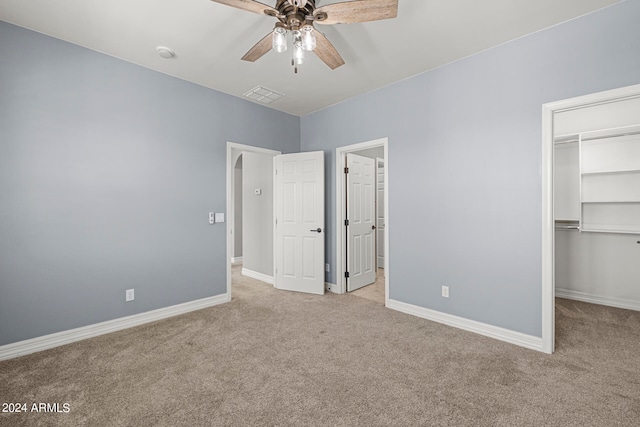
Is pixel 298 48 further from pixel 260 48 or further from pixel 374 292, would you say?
pixel 374 292

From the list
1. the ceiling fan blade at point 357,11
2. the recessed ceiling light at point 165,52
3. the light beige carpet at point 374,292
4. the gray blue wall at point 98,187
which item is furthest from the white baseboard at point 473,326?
the recessed ceiling light at point 165,52

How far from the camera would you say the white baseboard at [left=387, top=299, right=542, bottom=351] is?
254cm

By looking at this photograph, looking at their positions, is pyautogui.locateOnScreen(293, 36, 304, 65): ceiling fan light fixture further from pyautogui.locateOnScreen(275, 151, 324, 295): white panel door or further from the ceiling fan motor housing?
pyautogui.locateOnScreen(275, 151, 324, 295): white panel door

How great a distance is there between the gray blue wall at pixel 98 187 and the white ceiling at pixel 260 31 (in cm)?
31

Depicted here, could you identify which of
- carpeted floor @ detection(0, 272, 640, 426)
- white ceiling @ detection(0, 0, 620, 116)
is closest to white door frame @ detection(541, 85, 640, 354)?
carpeted floor @ detection(0, 272, 640, 426)

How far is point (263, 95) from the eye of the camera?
388cm

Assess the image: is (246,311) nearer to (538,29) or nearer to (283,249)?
(283,249)

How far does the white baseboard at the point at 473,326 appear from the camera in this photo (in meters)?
2.54

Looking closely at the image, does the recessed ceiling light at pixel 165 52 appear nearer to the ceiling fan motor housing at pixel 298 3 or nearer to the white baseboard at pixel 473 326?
the ceiling fan motor housing at pixel 298 3

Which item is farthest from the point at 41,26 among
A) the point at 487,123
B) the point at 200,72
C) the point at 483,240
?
the point at 483,240

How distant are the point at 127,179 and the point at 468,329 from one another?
398 cm

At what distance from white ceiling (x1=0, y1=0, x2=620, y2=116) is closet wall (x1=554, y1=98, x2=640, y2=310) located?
2.04 metres

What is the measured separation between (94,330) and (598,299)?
6.01 m

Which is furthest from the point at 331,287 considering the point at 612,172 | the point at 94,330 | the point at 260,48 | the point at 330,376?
the point at 612,172
